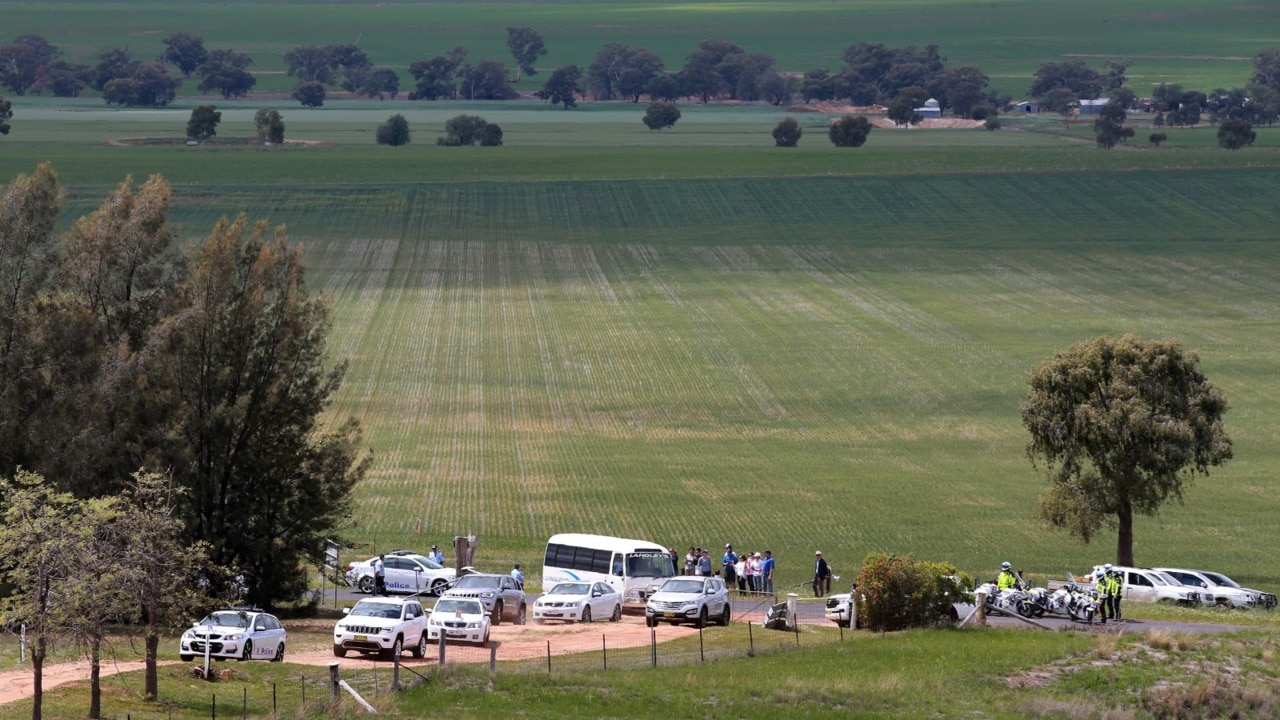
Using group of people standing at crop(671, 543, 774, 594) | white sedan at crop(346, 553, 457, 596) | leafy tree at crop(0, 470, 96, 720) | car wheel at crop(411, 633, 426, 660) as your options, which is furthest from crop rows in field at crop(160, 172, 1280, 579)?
leafy tree at crop(0, 470, 96, 720)

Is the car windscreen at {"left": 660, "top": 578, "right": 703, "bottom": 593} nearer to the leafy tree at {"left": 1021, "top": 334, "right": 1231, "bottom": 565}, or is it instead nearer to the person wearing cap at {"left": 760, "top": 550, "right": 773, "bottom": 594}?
the person wearing cap at {"left": 760, "top": 550, "right": 773, "bottom": 594}

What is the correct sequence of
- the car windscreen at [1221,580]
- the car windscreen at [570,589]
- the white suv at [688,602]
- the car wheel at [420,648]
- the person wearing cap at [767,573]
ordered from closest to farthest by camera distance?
the car wheel at [420,648], the white suv at [688,602], the car windscreen at [570,589], the person wearing cap at [767,573], the car windscreen at [1221,580]

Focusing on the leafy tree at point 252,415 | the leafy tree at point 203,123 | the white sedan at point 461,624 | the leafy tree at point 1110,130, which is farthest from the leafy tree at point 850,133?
the white sedan at point 461,624

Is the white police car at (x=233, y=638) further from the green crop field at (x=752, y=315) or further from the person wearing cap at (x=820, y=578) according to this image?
the green crop field at (x=752, y=315)

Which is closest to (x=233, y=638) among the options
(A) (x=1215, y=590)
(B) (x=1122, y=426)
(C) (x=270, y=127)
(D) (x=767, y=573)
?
→ (D) (x=767, y=573)

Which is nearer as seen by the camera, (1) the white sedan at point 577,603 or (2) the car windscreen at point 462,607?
(2) the car windscreen at point 462,607

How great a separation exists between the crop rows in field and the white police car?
18.9 metres

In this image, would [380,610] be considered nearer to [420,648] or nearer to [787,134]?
[420,648]

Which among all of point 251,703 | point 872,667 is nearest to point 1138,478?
point 872,667

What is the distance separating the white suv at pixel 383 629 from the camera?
35031mm

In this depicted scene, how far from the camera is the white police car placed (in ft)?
115

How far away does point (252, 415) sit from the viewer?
4700 cm

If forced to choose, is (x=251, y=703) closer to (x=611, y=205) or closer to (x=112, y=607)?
(x=112, y=607)

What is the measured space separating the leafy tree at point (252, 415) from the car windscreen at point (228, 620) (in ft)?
30.9
